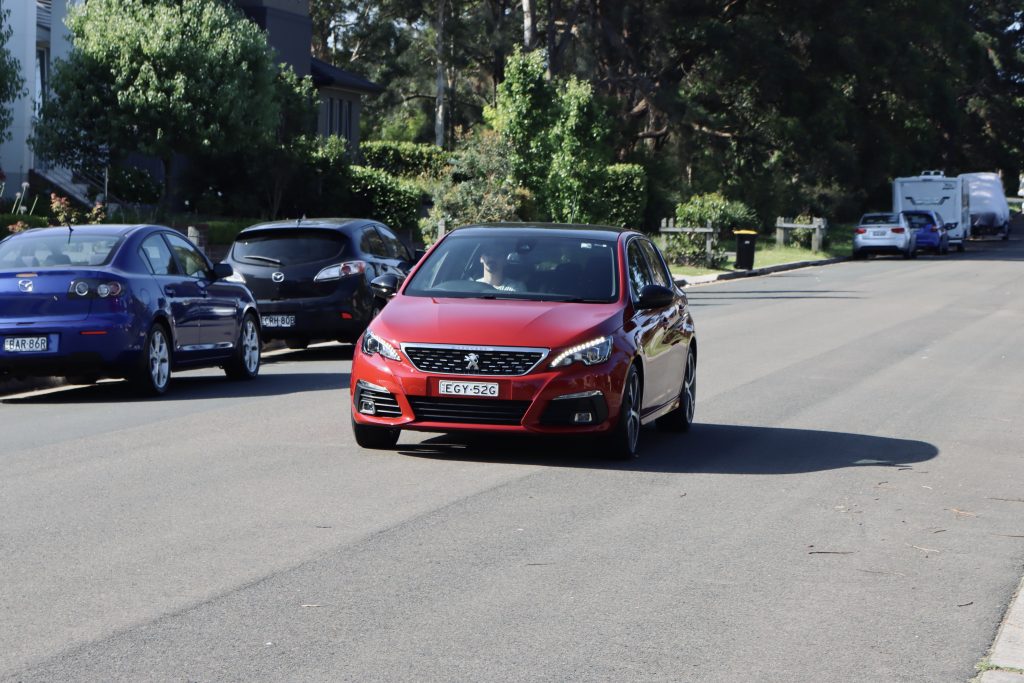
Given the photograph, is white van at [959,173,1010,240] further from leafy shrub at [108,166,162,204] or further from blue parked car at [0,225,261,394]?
blue parked car at [0,225,261,394]

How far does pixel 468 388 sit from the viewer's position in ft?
33.8

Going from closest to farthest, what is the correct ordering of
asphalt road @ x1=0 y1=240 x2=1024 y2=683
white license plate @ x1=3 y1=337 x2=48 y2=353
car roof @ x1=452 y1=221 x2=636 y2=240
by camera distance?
asphalt road @ x1=0 y1=240 x2=1024 y2=683 → car roof @ x1=452 y1=221 x2=636 y2=240 → white license plate @ x1=3 y1=337 x2=48 y2=353

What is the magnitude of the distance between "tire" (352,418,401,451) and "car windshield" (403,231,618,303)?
102cm

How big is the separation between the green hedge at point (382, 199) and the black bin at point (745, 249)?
863 cm

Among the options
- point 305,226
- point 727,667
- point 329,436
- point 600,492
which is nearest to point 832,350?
point 305,226

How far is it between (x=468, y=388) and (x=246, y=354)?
6.78 meters

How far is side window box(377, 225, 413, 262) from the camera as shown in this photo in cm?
2034

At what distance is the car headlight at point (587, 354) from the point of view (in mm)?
10312

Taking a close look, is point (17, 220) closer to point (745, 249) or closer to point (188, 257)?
point (188, 257)

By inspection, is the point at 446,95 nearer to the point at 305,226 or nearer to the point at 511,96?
the point at 511,96

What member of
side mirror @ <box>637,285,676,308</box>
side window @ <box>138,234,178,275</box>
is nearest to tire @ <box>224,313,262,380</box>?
side window @ <box>138,234,178,275</box>

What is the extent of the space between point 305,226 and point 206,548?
1180 cm

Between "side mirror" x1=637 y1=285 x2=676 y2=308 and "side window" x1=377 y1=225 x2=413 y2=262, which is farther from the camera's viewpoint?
"side window" x1=377 y1=225 x2=413 y2=262

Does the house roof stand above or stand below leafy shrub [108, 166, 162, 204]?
above
